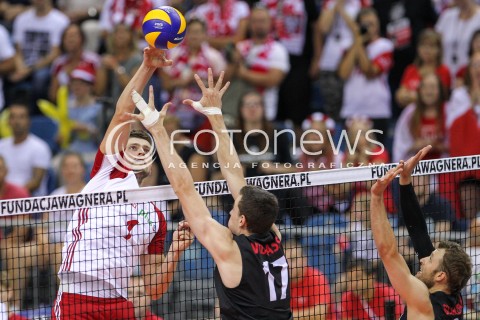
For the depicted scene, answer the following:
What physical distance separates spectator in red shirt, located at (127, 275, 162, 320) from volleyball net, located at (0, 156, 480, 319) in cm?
2

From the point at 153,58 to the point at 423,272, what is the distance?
2859mm

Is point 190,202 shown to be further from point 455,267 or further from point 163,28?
point 455,267

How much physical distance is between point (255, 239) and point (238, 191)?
74cm

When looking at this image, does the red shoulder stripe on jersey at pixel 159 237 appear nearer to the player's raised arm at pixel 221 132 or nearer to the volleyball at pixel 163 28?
the player's raised arm at pixel 221 132

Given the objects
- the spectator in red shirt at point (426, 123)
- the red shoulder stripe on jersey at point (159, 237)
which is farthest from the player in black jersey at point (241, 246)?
the spectator in red shirt at point (426, 123)

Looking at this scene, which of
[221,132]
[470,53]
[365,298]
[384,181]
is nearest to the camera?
[384,181]

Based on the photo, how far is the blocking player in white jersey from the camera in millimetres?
7773

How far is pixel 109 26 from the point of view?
50.0 ft

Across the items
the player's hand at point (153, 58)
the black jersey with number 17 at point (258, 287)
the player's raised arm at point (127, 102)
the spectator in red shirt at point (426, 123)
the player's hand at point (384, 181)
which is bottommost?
the black jersey with number 17 at point (258, 287)

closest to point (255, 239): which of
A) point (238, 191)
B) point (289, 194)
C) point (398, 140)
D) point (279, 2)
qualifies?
point (238, 191)

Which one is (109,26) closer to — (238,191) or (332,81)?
(332,81)

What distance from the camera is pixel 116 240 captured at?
26.0 ft

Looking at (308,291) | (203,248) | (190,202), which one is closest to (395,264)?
(190,202)

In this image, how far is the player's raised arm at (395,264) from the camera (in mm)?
7086
